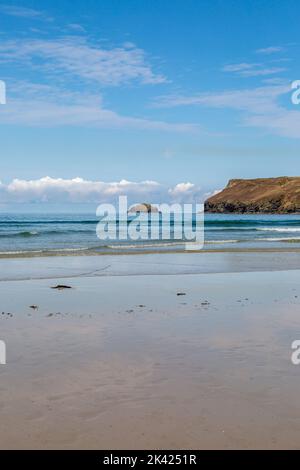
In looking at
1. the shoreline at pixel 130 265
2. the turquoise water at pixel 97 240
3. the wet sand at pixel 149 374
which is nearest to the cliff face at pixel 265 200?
the turquoise water at pixel 97 240

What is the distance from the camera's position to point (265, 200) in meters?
170

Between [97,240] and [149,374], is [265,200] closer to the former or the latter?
[97,240]

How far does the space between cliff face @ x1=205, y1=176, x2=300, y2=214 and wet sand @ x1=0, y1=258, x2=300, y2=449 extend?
6015 inches

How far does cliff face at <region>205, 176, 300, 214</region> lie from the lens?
16285 cm

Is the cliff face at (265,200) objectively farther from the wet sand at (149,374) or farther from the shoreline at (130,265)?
the wet sand at (149,374)

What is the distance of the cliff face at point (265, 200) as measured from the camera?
163 meters

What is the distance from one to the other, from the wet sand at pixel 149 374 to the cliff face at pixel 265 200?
501 ft

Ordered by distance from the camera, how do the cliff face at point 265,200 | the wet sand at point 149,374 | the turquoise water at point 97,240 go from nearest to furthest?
the wet sand at point 149,374
the turquoise water at point 97,240
the cliff face at point 265,200

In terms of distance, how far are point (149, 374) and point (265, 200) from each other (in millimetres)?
168850

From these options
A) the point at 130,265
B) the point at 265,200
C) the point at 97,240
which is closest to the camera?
the point at 130,265

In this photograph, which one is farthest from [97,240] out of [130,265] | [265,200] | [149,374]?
[265,200]

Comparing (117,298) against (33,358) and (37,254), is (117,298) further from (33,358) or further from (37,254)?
(37,254)

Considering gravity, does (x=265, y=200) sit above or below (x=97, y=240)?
above
